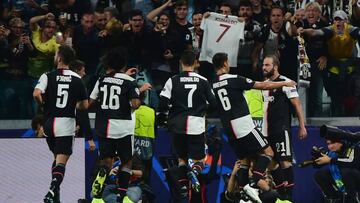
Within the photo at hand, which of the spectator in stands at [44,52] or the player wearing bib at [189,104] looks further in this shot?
the spectator in stands at [44,52]

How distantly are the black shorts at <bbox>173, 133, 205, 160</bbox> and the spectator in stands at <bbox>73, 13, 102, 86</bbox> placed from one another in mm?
1941

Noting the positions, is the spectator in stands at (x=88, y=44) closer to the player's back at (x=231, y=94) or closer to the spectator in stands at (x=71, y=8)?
the spectator in stands at (x=71, y=8)

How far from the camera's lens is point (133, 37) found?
19.8 m

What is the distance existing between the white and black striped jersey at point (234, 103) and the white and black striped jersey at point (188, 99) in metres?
0.14

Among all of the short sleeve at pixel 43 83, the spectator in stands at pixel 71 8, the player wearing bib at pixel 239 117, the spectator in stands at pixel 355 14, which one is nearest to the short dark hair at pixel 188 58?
the player wearing bib at pixel 239 117

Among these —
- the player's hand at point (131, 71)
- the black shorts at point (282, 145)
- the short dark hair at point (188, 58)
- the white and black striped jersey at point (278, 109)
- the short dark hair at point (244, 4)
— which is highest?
the short dark hair at point (244, 4)

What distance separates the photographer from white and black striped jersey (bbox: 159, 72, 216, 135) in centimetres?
1858

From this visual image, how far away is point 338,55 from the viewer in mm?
20078

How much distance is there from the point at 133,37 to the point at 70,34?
38.4 inches

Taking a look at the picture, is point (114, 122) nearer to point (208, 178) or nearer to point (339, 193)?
point (208, 178)

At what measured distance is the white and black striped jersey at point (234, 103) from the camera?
60.6ft

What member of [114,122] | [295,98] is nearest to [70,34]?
[114,122]

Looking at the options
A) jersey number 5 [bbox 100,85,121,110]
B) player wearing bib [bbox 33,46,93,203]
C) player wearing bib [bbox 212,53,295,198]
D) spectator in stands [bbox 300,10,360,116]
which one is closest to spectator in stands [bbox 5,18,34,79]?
player wearing bib [bbox 33,46,93,203]

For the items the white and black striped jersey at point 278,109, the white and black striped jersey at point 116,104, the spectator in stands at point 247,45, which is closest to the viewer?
the white and black striped jersey at point 116,104
